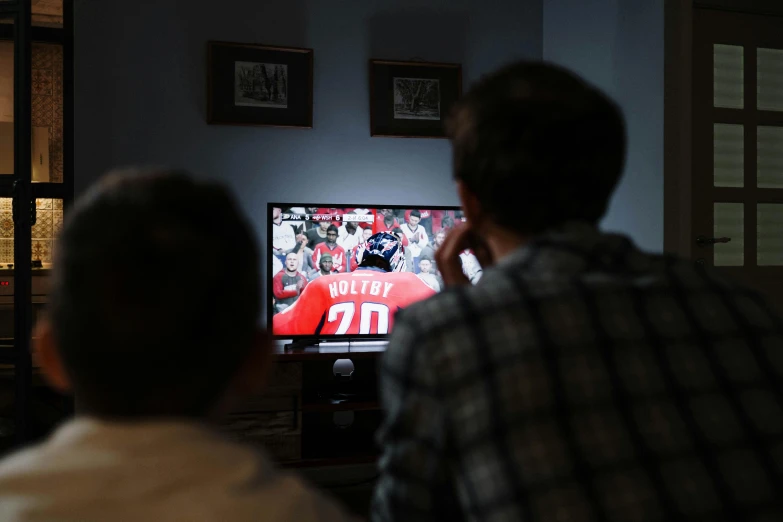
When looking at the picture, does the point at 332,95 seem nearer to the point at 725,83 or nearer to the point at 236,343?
the point at 725,83

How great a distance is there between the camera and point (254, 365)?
59 cm

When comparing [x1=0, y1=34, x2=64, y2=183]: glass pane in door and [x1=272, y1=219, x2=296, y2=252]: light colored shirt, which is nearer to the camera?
[x1=0, y1=34, x2=64, y2=183]: glass pane in door

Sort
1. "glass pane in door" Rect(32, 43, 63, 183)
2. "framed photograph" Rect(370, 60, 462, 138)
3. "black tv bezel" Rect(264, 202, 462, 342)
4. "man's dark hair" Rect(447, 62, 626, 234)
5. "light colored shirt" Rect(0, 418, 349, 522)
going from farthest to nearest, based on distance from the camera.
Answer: "glass pane in door" Rect(32, 43, 63, 183) → "framed photograph" Rect(370, 60, 462, 138) → "black tv bezel" Rect(264, 202, 462, 342) → "man's dark hair" Rect(447, 62, 626, 234) → "light colored shirt" Rect(0, 418, 349, 522)

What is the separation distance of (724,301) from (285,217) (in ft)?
8.19

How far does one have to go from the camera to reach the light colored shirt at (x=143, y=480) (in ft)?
1.50

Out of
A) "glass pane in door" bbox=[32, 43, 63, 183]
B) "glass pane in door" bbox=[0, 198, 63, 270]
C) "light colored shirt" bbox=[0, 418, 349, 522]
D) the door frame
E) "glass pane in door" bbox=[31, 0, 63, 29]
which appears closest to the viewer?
"light colored shirt" bbox=[0, 418, 349, 522]

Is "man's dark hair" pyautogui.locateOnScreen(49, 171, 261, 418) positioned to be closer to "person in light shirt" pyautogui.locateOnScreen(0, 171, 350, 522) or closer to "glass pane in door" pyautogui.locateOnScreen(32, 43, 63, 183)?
"person in light shirt" pyautogui.locateOnScreen(0, 171, 350, 522)

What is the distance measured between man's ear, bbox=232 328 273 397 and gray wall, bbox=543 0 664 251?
254 cm

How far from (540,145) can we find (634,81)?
2524mm

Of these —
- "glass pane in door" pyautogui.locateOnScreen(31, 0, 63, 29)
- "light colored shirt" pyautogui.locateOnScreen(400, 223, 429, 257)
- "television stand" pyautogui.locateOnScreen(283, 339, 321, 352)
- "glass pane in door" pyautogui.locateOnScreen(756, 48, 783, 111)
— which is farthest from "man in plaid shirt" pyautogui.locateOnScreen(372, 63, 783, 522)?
"glass pane in door" pyautogui.locateOnScreen(31, 0, 63, 29)

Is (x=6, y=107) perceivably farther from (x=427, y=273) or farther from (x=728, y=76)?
(x=728, y=76)

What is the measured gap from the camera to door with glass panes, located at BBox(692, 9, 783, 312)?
293 cm

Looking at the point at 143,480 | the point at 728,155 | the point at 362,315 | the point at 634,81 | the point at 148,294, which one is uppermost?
the point at 634,81

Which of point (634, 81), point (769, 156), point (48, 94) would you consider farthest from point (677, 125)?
point (48, 94)
